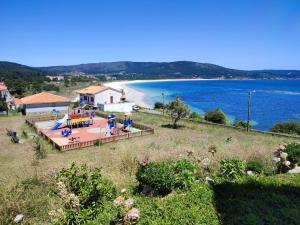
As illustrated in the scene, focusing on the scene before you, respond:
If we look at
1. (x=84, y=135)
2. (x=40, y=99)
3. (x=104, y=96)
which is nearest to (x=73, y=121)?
(x=84, y=135)

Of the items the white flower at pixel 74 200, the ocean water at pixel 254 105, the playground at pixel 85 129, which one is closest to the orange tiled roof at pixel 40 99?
the playground at pixel 85 129

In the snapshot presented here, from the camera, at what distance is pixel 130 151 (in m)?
18.2

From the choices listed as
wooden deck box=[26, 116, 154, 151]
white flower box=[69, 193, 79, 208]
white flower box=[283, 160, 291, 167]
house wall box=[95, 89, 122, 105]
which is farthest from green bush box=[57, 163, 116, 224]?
house wall box=[95, 89, 122, 105]

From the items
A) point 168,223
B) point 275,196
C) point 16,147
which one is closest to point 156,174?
point 168,223

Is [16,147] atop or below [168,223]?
below

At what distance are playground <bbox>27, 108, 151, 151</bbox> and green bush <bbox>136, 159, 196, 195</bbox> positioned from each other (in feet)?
53.2

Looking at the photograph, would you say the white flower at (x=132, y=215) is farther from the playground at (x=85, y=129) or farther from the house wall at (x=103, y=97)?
the house wall at (x=103, y=97)

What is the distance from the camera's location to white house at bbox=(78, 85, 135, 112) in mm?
46984

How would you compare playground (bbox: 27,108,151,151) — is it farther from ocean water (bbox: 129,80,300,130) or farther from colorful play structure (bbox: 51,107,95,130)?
ocean water (bbox: 129,80,300,130)

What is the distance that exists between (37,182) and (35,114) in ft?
117

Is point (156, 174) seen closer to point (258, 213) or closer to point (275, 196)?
point (258, 213)

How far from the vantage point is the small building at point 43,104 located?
1670 inches

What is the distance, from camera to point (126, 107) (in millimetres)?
48031

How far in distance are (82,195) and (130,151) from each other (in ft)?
38.3
